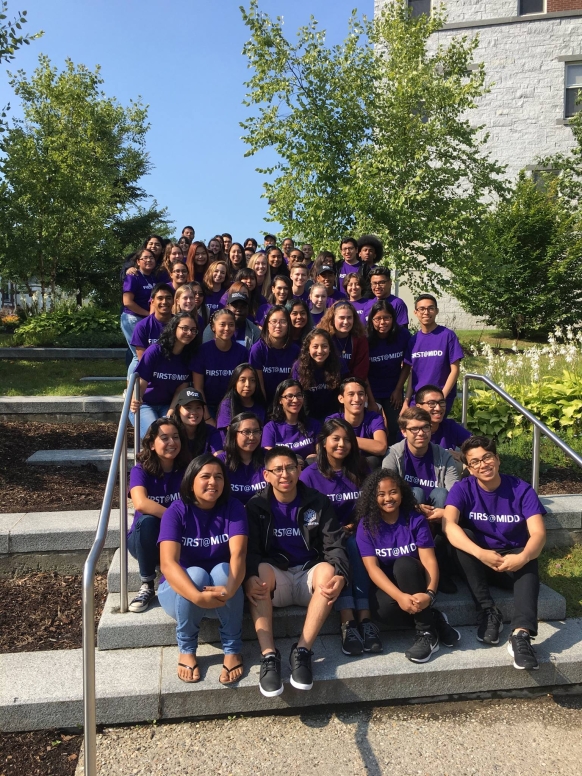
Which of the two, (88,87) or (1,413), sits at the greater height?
(88,87)

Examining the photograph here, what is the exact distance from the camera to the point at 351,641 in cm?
360

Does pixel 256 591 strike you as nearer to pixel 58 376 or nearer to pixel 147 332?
pixel 147 332

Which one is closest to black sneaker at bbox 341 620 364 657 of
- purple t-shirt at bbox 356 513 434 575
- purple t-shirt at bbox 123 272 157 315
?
purple t-shirt at bbox 356 513 434 575

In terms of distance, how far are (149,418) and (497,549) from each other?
2659 mm

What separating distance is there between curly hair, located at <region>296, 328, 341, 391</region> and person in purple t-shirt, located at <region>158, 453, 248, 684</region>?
139 cm

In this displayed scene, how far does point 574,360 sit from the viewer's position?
31.6 feet

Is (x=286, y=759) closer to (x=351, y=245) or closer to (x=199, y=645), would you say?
(x=199, y=645)

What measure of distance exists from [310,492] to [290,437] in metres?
0.69

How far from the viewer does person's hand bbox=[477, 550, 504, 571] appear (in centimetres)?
381

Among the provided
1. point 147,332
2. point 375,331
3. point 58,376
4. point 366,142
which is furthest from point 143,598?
point 366,142

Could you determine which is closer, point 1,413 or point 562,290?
point 1,413

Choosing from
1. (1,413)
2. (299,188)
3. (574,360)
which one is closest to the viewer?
(1,413)

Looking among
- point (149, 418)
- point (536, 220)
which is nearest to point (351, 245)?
point (149, 418)

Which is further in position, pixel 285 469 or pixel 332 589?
pixel 285 469
